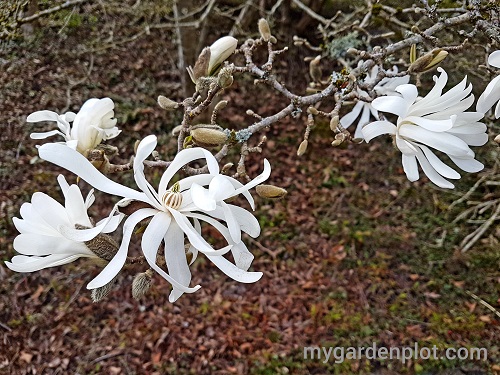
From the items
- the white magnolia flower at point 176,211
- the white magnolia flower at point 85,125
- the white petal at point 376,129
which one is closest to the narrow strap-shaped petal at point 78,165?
the white magnolia flower at point 176,211

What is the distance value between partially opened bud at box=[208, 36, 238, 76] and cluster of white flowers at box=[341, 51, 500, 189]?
260 mm

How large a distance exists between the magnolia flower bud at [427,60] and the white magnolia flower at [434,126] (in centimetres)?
11

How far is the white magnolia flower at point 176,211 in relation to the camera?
1.79 ft

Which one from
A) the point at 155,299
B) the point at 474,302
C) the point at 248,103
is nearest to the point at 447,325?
the point at 474,302

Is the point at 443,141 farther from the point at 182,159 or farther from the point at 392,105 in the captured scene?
the point at 182,159

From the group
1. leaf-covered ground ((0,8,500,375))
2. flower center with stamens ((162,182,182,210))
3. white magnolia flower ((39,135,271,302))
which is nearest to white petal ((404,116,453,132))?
white magnolia flower ((39,135,271,302))

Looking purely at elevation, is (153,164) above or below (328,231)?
above

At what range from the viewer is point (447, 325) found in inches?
86.9

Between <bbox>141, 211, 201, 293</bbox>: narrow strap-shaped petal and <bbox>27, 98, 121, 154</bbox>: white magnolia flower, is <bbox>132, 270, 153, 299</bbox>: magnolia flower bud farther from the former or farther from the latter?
<bbox>27, 98, 121, 154</bbox>: white magnolia flower

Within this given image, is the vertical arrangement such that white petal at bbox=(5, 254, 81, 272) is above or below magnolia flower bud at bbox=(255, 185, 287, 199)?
below

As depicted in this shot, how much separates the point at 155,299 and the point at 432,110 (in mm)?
1975

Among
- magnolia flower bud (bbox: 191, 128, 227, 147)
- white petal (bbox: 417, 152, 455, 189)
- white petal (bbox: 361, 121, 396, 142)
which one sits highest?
magnolia flower bud (bbox: 191, 128, 227, 147)

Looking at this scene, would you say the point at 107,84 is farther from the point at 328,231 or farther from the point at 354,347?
the point at 354,347

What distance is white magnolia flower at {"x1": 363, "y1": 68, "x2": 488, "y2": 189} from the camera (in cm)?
67
